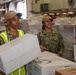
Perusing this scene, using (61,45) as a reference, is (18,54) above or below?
above

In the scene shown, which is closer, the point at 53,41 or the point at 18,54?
the point at 18,54

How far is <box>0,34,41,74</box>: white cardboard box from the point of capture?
1.99m

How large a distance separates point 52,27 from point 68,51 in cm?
53

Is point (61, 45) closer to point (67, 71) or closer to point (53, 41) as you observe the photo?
point (53, 41)

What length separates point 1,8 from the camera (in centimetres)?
903

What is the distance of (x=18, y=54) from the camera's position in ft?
6.66

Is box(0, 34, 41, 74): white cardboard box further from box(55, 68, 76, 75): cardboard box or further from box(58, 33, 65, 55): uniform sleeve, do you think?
box(58, 33, 65, 55): uniform sleeve

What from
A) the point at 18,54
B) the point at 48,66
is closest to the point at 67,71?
the point at 48,66

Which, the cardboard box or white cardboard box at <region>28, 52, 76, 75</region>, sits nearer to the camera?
the cardboard box

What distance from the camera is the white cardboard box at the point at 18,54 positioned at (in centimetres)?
199

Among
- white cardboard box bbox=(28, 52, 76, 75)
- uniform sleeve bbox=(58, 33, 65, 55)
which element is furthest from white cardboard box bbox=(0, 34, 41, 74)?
uniform sleeve bbox=(58, 33, 65, 55)

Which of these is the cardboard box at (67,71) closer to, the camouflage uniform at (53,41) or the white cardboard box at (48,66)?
the white cardboard box at (48,66)

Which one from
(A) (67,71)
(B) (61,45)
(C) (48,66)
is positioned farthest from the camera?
(B) (61,45)

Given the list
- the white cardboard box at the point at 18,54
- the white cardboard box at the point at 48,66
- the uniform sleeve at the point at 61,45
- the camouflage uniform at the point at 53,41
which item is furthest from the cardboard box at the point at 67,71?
the camouflage uniform at the point at 53,41
